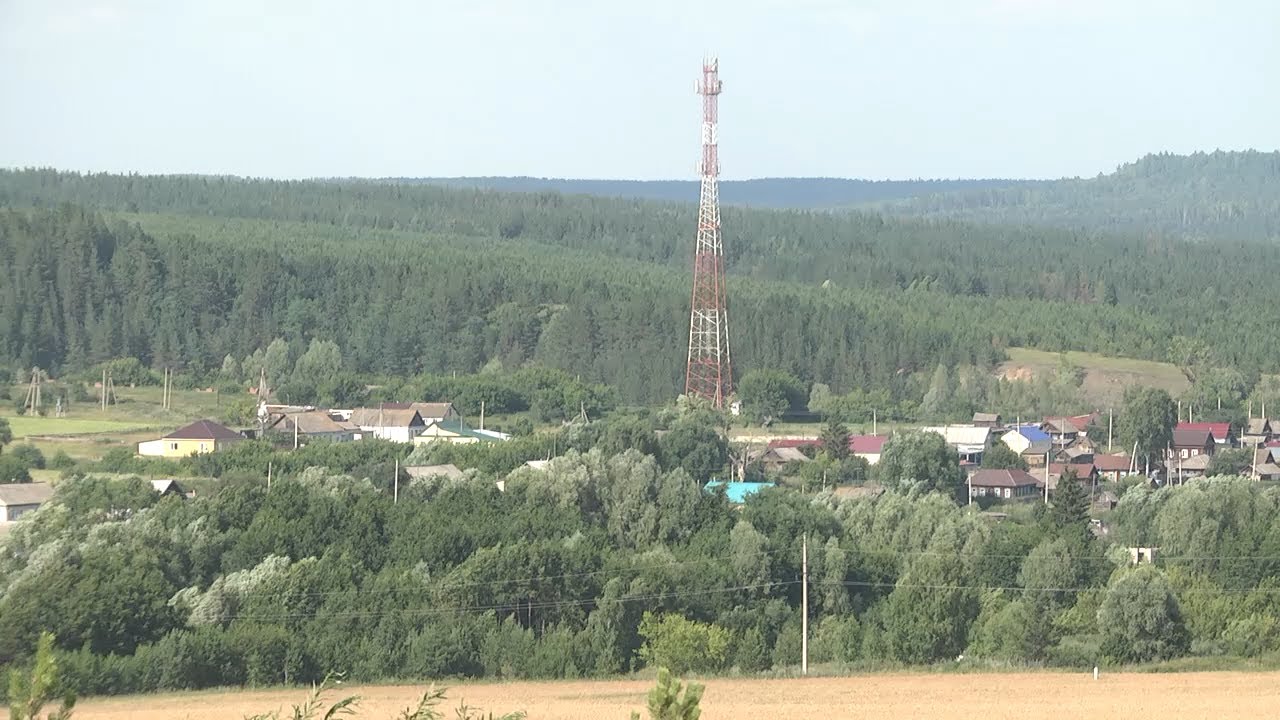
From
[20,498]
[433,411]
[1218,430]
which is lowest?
[1218,430]

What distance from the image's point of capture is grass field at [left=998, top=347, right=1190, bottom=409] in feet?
305

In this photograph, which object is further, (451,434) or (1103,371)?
(1103,371)

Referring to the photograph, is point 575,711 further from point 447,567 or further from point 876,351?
point 876,351

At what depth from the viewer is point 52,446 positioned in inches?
2552

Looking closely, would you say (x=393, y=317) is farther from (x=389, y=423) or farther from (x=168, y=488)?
(x=168, y=488)

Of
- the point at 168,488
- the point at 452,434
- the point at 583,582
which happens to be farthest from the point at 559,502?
the point at 452,434

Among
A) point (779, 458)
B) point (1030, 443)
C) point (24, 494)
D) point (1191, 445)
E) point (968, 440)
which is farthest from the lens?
point (1030, 443)

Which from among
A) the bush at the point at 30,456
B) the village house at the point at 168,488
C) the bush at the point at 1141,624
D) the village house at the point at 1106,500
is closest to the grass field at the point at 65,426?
the bush at the point at 30,456

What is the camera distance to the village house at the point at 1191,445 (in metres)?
73.5

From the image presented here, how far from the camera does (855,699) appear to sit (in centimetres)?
3139

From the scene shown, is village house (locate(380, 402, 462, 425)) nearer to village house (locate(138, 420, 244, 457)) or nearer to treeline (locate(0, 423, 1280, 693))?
village house (locate(138, 420, 244, 457))

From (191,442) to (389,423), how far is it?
A: 12.2 m

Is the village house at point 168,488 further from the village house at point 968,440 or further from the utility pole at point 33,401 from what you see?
the village house at point 968,440

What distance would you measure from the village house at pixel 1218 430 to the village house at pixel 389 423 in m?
26.1
